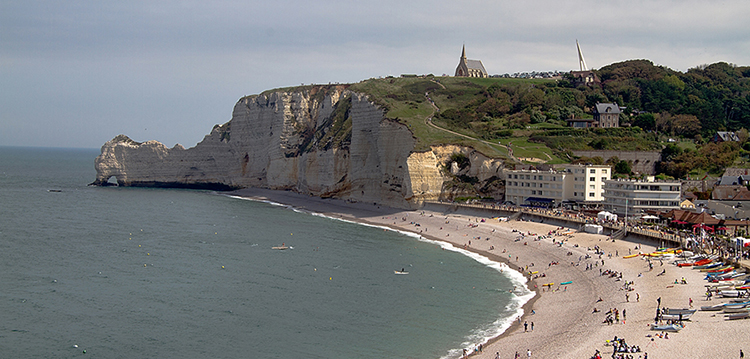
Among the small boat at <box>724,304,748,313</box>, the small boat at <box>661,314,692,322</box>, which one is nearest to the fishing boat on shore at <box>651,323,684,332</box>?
the small boat at <box>661,314,692,322</box>

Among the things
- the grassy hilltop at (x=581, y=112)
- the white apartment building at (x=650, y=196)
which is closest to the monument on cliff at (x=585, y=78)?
the grassy hilltop at (x=581, y=112)

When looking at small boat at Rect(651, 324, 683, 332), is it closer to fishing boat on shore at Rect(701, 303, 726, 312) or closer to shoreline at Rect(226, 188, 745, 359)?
shoreline at Rect(226, 188, 745, 359)

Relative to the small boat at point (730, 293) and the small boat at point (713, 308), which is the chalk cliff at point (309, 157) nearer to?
the small boat at point (730, 293)

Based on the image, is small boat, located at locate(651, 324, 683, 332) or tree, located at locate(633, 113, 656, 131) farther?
tree, located at locate(633, 113, 656, 131)

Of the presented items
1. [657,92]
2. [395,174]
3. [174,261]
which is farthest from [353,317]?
[657,92]

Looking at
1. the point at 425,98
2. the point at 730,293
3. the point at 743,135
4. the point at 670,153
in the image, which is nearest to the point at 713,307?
the point at 730,293

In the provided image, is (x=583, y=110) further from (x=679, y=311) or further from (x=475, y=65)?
(x=679, y=311)
